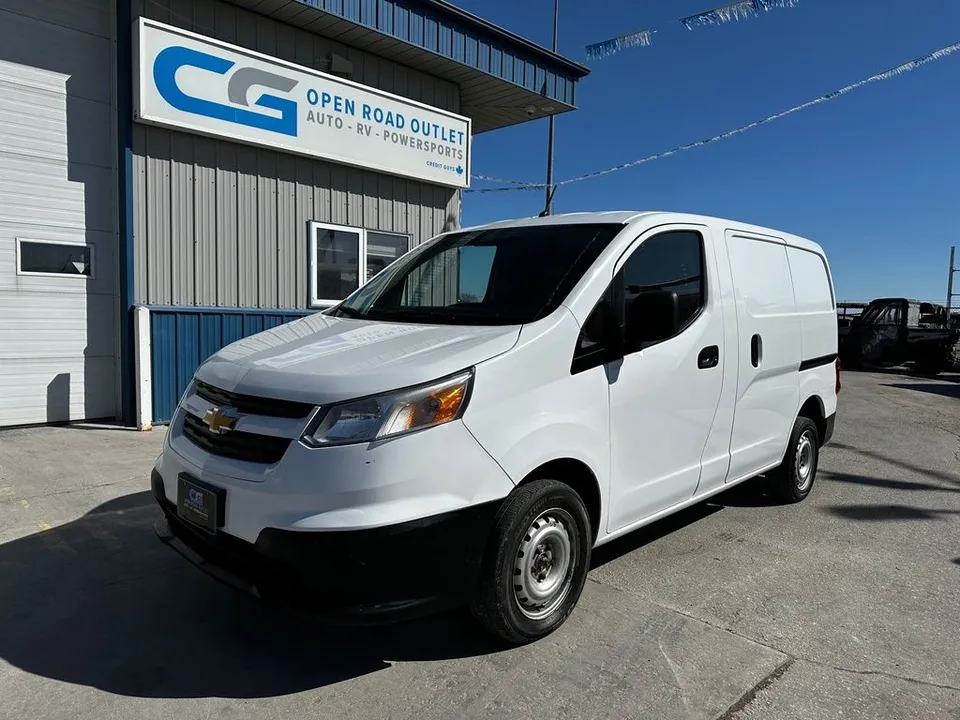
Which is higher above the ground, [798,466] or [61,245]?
[61,245]

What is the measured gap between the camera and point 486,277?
375 cm

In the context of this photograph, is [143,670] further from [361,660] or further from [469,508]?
[469,508]

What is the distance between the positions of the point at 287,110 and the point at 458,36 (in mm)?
2587

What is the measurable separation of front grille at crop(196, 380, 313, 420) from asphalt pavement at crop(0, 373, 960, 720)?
964 millimetres

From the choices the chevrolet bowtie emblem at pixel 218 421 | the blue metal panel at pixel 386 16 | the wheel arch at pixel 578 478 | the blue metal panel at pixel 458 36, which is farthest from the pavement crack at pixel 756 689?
the blue metal panel at pixel 386 16

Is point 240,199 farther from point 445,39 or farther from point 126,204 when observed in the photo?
point 445,39

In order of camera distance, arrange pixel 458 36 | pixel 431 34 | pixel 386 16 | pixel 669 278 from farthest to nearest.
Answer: pixel 458 36 → pixel 431 34 → pixel 386 16 → pixel 669 278

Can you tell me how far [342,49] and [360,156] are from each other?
4.37 ft

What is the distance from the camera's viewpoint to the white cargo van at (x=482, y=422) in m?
2.45

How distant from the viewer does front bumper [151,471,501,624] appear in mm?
2404

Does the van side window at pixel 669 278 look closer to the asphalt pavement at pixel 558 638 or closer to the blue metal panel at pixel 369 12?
the asphalt pavement at pixel 558 638

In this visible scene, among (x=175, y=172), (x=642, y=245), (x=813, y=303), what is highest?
(x=175, y=172)

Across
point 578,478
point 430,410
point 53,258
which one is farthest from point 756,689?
point 53,258

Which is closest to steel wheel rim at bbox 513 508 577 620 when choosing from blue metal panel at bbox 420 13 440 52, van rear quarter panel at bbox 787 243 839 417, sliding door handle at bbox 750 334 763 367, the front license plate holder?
the front license plate holder
